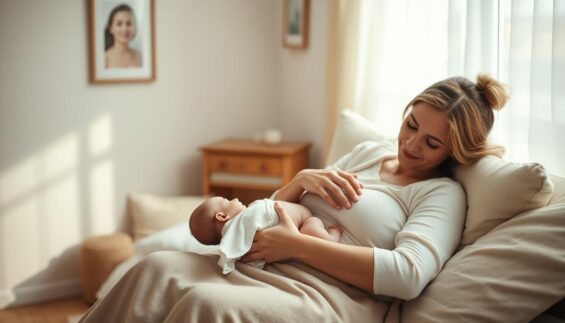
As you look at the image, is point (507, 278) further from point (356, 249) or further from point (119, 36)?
point (119, 36)

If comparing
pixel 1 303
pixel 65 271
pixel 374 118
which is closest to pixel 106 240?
pixel 65 271

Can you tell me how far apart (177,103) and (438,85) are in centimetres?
220

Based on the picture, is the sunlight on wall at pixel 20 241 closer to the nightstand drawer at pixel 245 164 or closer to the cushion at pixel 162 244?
the cushion at pixel 162 244

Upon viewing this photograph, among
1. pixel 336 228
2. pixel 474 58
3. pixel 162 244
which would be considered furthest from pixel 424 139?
pixel 162 244

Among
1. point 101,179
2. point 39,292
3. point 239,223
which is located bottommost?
point 39,292

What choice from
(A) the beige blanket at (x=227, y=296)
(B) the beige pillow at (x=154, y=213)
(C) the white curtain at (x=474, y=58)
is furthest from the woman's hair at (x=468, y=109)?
(B) the beige pillow at (x=154, y=213)

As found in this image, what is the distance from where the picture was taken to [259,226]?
1.95 metres

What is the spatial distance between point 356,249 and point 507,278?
406mm

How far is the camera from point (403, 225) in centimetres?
203

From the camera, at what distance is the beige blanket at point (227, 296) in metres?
1.68

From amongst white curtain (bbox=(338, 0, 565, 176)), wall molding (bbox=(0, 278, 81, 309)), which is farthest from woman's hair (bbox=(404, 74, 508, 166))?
wall molding (bbox=(0, 278, 81, 309))

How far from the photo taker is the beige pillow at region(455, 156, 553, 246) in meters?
1.82

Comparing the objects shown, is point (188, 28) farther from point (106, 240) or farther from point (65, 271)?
point (65, 271)

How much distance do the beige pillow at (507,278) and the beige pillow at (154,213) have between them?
2.21 metres
